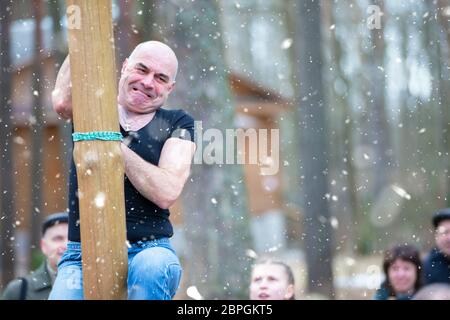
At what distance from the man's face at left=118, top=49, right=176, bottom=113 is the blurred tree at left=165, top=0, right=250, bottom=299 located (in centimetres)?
577

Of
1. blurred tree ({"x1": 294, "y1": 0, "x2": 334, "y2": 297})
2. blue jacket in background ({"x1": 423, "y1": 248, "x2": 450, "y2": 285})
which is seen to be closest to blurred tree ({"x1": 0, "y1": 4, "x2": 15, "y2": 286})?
blurred tree ({"x1": 294, "y1": 0, "x2": 334, "y2": 297})

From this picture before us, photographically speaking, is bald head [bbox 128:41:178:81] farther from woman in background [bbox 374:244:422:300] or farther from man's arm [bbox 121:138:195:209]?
woman in background [bbox 374:244:422:300]

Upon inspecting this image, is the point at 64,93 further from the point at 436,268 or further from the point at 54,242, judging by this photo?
the point at 436,268

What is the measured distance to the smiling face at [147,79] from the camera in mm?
4160

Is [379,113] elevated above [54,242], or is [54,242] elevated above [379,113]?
[379,113]

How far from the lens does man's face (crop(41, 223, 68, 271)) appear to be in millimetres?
6160

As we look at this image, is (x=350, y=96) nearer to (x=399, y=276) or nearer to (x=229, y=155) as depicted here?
(x=229, y=155)

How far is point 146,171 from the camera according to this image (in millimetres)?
3885

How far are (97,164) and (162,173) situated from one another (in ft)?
1.02

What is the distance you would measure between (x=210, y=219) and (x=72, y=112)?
6.42 metres

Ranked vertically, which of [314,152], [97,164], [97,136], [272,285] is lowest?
[272,285]

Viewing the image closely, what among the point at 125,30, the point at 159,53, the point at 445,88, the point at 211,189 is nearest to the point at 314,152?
the point at 125,30

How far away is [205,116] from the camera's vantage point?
1002 cm
